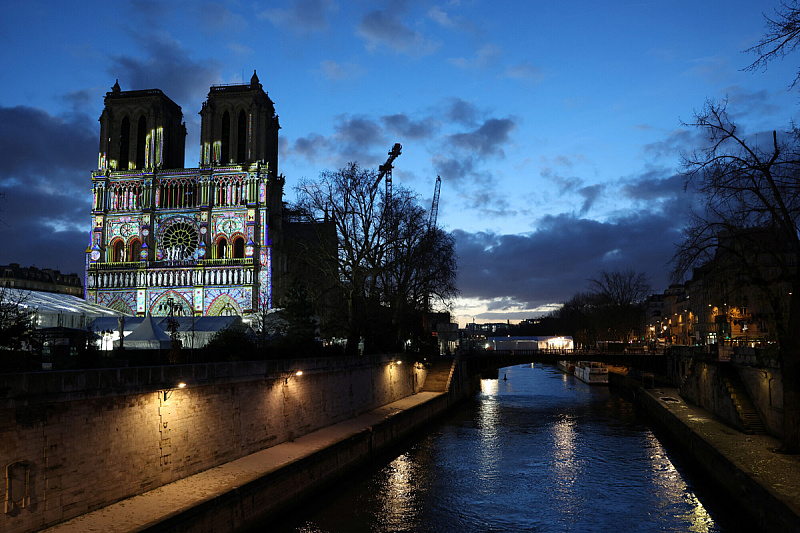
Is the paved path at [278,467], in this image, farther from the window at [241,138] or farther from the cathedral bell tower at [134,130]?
the cathedral bell tower at [134,130]

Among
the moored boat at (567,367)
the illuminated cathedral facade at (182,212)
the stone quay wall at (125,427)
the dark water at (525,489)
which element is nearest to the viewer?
the stone quay wall at (125,427)

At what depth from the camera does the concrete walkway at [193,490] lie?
14.2 metres

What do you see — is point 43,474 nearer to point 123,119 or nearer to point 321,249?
point 321,249

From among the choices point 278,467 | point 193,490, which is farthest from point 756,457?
point 193,490

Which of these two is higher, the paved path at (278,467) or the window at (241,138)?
the window at (241,138)

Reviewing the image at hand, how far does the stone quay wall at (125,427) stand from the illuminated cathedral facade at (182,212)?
54.2 metres

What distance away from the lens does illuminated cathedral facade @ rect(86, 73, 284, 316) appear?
78.9 m

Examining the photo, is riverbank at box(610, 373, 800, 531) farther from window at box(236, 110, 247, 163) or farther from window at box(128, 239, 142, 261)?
window at box(128, 239, 142, 261)

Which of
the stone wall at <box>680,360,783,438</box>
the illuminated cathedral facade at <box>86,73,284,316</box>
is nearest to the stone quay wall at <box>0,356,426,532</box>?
the stone wall at <box>680,360,783,438</box>

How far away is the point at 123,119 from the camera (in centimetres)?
8525

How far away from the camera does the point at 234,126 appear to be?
82.9 m

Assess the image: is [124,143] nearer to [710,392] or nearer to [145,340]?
[145,340]

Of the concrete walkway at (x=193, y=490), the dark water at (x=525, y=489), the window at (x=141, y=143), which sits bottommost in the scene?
the dark water at (x=525, y=489)

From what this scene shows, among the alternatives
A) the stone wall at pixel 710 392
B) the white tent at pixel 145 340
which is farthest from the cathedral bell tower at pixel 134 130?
the stone wall at pixel 710 392
